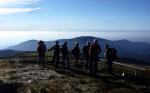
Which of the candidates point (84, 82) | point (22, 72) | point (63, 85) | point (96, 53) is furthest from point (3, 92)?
point (96, 53)

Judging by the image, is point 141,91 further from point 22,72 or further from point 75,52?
point 75,52

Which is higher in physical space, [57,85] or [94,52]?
[94,52]

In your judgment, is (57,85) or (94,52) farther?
(94,52)

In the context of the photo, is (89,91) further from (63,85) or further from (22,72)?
(22,72)

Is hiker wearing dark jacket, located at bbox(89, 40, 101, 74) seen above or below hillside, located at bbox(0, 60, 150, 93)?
above

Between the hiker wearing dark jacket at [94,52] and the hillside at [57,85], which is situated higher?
the hiker wearing dark jacket at [94,52]

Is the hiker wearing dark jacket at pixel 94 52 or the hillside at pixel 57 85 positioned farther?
the hiker wearing dark jacket at pixel 94 52

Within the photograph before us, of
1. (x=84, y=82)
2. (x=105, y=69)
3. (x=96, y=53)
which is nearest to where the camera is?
(x=84, y=82)

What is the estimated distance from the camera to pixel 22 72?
34125 mm

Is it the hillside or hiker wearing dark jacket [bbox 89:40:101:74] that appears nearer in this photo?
the hillside

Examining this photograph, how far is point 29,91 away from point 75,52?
17923 millimetres

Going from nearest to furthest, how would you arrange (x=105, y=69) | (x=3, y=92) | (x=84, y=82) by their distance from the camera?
(x=3, y=92), (x=84, y=82), (x=105, y=69)

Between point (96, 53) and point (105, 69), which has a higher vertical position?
point (96, 53)

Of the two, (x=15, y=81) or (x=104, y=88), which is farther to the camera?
(x=15, y=81)
